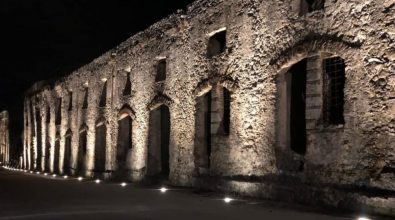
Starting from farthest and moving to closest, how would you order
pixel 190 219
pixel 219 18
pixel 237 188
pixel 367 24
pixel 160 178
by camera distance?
pixel 160 178, pixel 219 18, pixel 237 188, pixel 367 24, pixel 190 219

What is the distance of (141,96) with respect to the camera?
16.3 metres

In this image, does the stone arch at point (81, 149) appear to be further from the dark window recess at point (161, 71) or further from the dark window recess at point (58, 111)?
the dark window recess at point (161, 71)

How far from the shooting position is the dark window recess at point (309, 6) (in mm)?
9605

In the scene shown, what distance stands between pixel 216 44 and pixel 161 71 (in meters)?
3.17

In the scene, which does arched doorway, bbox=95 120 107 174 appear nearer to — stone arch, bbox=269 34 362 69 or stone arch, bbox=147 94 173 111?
stone arch, bbox=147 94 173 111

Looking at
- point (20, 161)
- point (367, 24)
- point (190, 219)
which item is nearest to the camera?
point (190, 219)

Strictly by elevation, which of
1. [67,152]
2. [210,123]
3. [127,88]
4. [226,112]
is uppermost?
[127,88]

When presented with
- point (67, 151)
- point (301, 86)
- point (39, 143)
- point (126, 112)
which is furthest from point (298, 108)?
point (39, 143)

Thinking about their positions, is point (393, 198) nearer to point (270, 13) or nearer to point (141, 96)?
point (270, 13)

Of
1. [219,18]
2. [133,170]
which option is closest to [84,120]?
[133,170]

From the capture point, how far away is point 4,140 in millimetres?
43750

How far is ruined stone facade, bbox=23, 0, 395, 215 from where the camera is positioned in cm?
803

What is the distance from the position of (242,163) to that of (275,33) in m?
3.10

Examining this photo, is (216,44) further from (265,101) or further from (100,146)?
(100,146)
